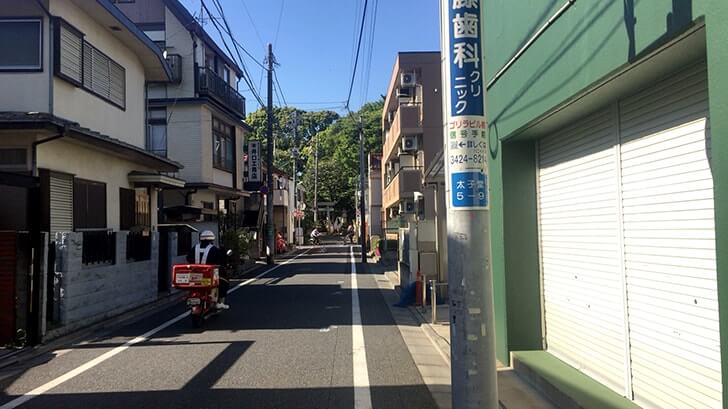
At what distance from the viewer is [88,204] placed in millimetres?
12789

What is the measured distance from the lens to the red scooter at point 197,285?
10.1 meters

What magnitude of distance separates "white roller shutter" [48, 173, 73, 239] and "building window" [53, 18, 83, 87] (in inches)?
87.5

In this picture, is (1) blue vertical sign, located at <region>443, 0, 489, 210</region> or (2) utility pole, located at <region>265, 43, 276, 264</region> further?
(2) utility pole, located at <region>265, 43, 276, 264</region>

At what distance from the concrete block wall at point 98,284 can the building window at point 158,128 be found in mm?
10361

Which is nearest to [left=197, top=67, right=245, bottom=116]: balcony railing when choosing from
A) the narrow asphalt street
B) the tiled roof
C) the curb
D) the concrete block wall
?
the curb

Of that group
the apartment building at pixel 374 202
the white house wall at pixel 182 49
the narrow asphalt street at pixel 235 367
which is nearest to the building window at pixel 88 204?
the narrow asphalt street at pixel 235 367

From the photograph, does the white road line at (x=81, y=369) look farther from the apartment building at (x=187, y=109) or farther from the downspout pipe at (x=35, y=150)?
the apartment building at (x=187, y=109)

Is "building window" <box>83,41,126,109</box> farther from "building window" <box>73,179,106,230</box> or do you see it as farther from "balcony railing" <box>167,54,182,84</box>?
"balcony railing" <box>167,54,182,84</box>

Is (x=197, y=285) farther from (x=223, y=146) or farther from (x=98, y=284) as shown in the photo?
(x=223, y=146)

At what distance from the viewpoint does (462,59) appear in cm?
388

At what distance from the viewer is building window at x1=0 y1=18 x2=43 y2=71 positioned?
1153 cm

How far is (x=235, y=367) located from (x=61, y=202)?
6.90 meters

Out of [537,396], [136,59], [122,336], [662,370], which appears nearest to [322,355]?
[537,396]

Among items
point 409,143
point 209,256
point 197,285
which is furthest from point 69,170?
point 409,143
